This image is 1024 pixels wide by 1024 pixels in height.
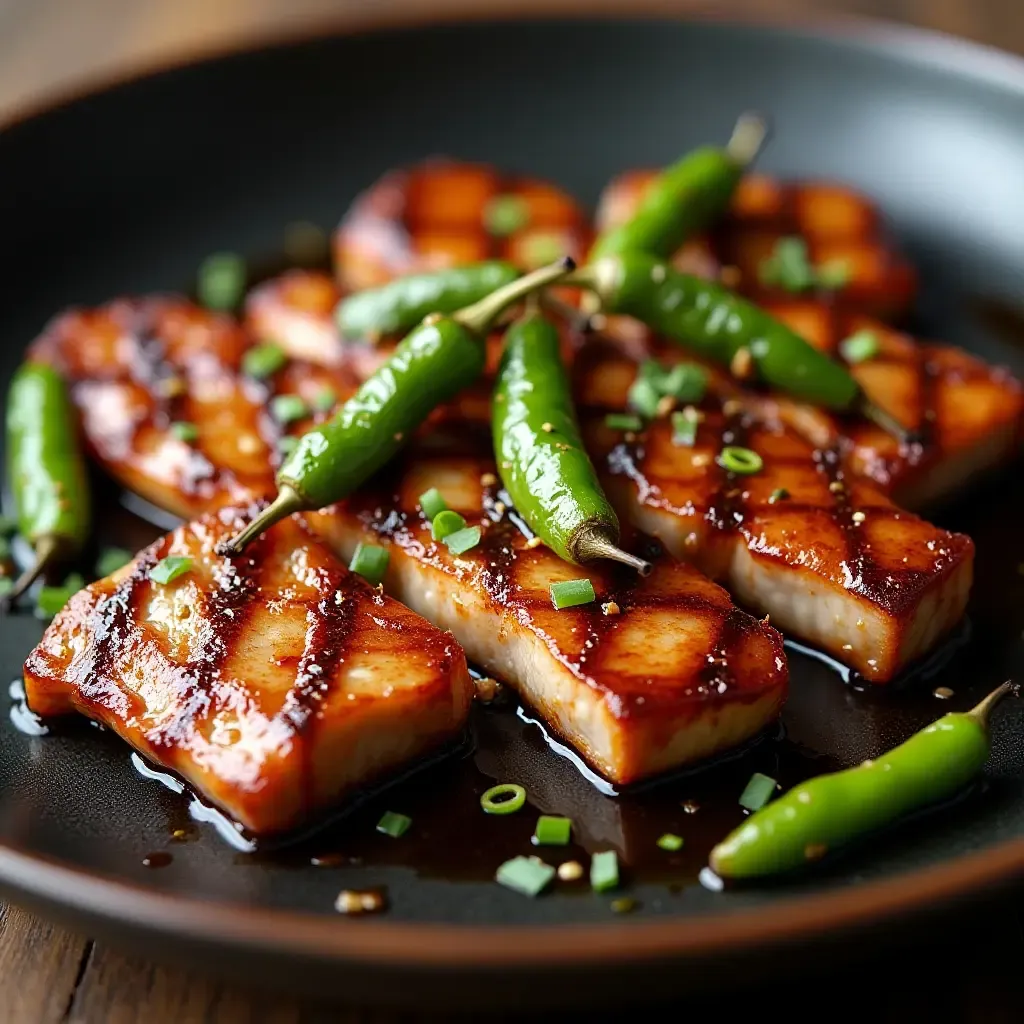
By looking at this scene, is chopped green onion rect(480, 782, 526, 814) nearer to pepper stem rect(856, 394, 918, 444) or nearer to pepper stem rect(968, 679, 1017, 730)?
pepper stem rect(968, 679, 1017, 730)

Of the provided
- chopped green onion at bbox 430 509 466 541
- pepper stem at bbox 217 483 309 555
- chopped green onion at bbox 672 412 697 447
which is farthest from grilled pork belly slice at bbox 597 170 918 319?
pepper stem at bbox 217 483 309 555

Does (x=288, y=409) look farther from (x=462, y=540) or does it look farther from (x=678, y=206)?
(x=678, y=206)

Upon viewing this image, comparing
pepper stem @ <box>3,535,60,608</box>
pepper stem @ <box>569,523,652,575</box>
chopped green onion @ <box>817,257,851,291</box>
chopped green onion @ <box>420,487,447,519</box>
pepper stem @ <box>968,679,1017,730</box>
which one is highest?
chopped green onion @ <box>817,257,851,291</box>

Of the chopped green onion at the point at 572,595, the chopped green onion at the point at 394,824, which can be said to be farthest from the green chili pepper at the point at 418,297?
the chopped green onion at the point at 394,824

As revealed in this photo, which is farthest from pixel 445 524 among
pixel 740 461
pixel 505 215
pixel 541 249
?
pixel 505 215

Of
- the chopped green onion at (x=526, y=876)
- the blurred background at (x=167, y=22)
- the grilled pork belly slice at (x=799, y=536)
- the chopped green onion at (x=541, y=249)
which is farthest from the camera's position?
the blurred background at (x=167, y=22)

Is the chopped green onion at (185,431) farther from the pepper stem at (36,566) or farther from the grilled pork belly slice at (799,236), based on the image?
the grilled pork belly slice at (799,236)

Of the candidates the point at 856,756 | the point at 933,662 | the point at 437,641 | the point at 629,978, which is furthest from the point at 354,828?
the point at 933,662

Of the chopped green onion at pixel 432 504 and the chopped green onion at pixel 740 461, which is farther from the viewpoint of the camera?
the chopped green onion at pixel 740 461
